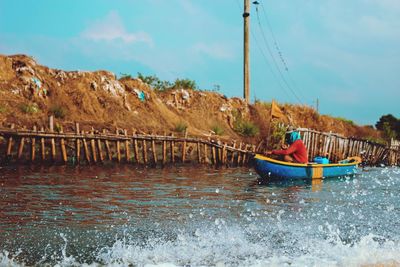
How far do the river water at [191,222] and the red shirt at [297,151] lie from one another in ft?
4.37

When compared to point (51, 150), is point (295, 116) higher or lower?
higher

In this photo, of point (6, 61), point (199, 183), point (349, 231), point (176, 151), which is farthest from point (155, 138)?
point (349, 231)

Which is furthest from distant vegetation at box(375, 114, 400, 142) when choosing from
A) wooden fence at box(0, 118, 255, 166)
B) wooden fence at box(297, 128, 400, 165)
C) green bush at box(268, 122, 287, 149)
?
wooden fence at box(0, 118, 255, 166)

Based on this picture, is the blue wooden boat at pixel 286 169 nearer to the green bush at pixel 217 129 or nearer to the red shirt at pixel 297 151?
the red shirt at pixel 297 151

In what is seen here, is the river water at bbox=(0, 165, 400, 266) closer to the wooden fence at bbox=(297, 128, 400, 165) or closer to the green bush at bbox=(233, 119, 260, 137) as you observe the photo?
the wooden fence at bbox=(297, 128, 400, 165)

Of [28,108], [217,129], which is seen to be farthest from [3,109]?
Result: [217,129]

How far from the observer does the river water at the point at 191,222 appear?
6.74m

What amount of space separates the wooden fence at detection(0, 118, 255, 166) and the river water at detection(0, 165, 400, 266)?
3.30 metres

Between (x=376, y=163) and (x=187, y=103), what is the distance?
12.9 meters

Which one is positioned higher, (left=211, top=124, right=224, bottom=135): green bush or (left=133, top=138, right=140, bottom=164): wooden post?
(left=211, top=124, right=224, bottom=135): green bush

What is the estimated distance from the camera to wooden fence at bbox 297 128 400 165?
2730cm

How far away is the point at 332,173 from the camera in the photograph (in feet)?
65.5

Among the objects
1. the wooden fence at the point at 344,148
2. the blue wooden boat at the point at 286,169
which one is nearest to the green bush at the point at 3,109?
the blue wooden boat at the point at 286,169

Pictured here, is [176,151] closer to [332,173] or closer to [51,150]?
[51,150]
